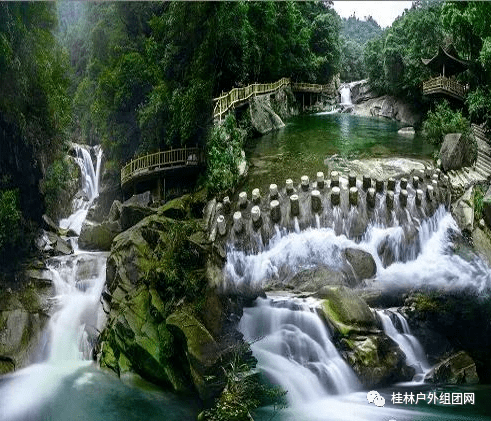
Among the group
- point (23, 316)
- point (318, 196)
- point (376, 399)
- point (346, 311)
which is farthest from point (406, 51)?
point (23, 316)

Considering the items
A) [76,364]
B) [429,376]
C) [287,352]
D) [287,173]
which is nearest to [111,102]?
[287,173]

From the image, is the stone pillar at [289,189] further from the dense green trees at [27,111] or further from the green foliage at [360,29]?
the dense green trees at [27,111]

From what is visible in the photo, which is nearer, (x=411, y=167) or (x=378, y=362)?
(x=378, y=362)

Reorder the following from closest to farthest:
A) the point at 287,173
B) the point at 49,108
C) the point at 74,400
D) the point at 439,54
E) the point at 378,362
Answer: the point at 378,362
the point at 74,400
the point at 287,173
the point at 49,108
the point at 439,54

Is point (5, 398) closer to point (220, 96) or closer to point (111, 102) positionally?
point (111, 102)

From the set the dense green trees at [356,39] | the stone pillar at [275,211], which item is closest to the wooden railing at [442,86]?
the dense green trees at [356,39]

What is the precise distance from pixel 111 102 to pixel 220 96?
996 mm

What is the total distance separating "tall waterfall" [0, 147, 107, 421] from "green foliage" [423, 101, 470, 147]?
3116 mm

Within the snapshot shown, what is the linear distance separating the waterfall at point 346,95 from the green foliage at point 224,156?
144 centimetres

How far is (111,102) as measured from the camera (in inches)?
199

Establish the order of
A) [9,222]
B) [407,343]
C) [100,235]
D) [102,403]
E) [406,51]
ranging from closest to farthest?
[407,343] < [102,403] < [100,235] < [9,222] < [406,51]

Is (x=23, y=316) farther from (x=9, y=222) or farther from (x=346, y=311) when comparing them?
(x=346, y=311)

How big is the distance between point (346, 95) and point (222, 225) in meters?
2.29

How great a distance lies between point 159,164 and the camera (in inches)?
198
